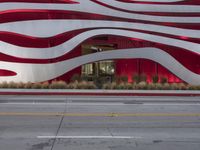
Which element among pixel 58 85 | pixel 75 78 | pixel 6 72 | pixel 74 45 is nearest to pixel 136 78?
pixel 75 78

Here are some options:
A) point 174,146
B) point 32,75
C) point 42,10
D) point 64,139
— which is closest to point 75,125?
A: point 64,139

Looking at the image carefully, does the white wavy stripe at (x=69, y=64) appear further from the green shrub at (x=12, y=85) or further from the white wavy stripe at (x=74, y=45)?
the green shrub at (x=12, y=85)

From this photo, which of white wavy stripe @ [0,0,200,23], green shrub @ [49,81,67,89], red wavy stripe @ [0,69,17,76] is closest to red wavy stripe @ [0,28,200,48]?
white wavy stripe @ [0,0,200,23]

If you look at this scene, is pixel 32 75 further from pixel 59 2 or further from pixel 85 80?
pixel 59 2

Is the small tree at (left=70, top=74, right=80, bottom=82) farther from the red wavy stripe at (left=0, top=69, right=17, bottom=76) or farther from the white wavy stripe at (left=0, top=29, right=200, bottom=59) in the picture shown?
the red wavy stripe at (left=0, top=69, right=17, bottom=76)

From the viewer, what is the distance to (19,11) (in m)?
26.5

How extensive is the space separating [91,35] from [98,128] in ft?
56.4

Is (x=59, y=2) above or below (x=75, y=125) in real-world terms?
above

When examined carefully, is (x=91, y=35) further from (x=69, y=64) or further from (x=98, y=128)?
(x=98, y=128)

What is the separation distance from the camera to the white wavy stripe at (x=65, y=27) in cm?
2589

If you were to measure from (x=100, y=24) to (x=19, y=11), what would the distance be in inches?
239

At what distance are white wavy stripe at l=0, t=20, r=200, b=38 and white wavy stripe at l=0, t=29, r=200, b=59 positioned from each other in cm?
60

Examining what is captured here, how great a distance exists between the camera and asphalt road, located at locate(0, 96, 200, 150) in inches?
307

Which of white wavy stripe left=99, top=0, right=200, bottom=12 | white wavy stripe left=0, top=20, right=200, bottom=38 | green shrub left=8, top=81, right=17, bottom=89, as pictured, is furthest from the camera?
white wavy stripe left=99, top=0, right=200, bottom=12
